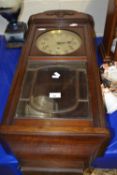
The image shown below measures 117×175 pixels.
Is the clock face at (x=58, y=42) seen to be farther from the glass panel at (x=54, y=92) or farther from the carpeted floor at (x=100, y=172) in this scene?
the carpeted floor at (x=100, y=172)

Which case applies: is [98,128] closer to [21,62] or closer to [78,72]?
[78,72]

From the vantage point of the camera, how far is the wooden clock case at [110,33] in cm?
92

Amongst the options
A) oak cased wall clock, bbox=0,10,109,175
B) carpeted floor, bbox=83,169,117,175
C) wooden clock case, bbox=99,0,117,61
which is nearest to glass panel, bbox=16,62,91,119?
oak cased wall clock, bbox=0,10,109,175

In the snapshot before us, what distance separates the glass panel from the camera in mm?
678

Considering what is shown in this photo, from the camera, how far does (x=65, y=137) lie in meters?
0.64

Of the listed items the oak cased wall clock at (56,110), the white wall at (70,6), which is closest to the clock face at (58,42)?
the oak cased wall clock at (56,110)

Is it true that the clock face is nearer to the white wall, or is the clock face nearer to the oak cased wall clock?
the oak cased wall clock

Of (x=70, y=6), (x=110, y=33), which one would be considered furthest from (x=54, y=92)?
(x=70, y=6)

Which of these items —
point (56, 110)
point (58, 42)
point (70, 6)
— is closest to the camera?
point (56, 110)

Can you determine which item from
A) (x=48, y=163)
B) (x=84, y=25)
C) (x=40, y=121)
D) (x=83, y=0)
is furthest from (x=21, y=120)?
(x=83, y=0)

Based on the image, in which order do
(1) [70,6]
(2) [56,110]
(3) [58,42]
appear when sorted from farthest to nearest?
1. (1) [70,6]
2. (3) [58,42]
3. (2) [56,110]

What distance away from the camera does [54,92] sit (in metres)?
0.73

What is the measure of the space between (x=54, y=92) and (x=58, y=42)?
0.32m

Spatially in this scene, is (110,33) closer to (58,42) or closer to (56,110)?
(58,42)
